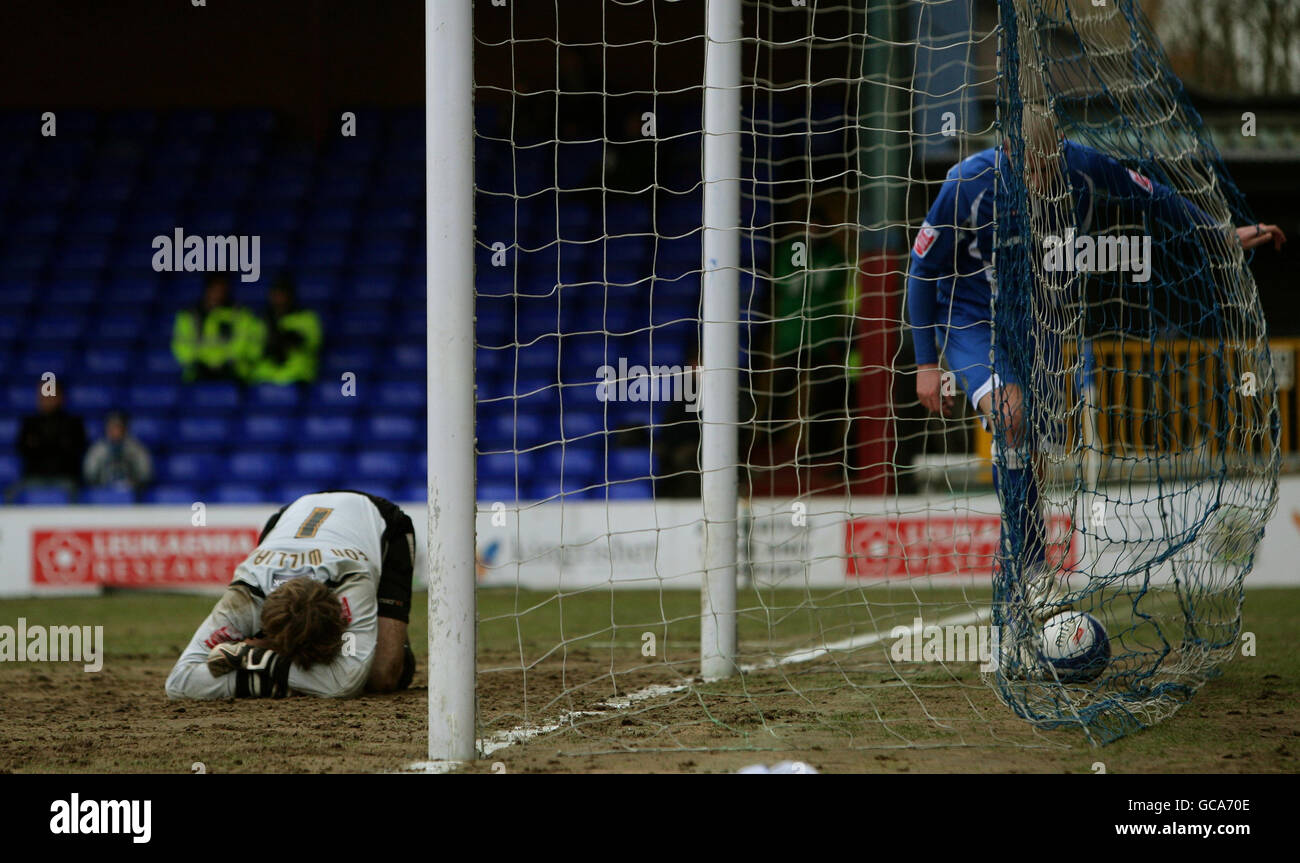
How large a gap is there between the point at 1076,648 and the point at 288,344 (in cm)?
811

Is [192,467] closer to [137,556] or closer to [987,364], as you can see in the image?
[137,556]

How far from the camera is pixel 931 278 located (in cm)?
443

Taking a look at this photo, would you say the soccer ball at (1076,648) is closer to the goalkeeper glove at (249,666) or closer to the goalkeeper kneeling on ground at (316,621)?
the goalkeeper kneeling on ground at (316,621)

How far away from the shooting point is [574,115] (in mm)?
11883

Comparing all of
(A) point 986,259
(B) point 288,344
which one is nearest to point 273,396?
(B) point 288,344

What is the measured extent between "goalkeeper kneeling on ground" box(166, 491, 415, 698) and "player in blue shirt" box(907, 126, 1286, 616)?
2.01 metres

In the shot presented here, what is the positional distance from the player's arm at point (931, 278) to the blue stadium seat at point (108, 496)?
7.27m

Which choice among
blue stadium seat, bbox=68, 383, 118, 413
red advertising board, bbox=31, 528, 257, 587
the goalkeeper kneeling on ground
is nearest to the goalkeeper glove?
the goalkeeper kneeling on ground

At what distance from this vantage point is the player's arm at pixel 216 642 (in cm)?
427

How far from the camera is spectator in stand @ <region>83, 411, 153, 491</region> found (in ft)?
32.3

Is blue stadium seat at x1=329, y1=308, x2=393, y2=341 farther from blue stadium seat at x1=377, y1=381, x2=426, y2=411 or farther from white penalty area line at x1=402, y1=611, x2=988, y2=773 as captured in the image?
white penalty area line at x1=402, y1=611, x2=988, y2=773

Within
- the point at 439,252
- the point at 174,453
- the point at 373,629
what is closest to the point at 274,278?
the point at 174,453

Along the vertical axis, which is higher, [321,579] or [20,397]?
[20,397]
